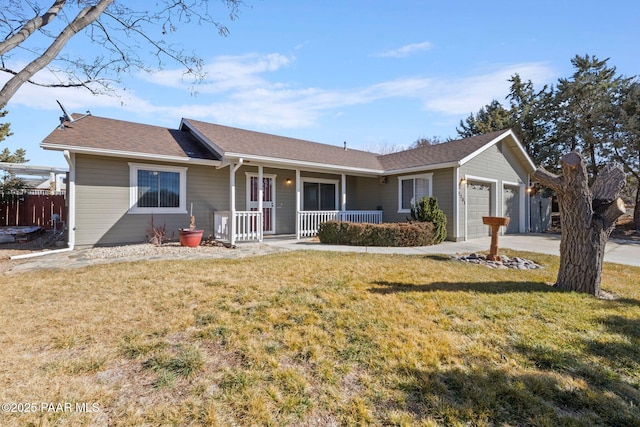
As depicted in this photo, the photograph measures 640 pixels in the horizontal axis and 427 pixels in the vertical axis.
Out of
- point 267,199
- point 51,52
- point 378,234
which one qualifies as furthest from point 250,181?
point 51,52

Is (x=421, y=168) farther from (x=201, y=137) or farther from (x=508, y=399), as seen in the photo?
(x=508, y=399)

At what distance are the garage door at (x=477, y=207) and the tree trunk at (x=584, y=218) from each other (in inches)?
262

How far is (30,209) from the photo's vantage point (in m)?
12.9

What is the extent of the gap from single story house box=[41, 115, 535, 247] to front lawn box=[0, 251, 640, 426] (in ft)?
13.5

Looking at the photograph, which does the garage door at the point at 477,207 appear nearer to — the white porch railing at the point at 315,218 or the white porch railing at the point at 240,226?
the white porch railing at the point at 315,218

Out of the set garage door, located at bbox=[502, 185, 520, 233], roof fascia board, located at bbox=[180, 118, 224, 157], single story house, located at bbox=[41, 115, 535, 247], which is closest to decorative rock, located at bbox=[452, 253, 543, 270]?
single story house, located at bbox=[41, 115, 535, 247]

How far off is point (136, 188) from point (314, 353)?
8272 millimetres

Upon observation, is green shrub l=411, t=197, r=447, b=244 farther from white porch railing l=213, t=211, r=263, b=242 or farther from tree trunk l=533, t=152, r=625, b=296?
white porch railing l=213, t=211, r=263, b=242

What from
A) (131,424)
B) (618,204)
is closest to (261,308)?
(131,424)

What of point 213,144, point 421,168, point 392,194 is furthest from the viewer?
point 392,194

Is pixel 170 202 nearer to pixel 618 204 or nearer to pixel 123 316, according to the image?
pixel 123 316

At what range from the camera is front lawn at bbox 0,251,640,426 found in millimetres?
1923

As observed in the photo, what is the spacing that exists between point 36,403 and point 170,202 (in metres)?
7.95

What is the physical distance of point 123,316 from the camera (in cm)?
335
